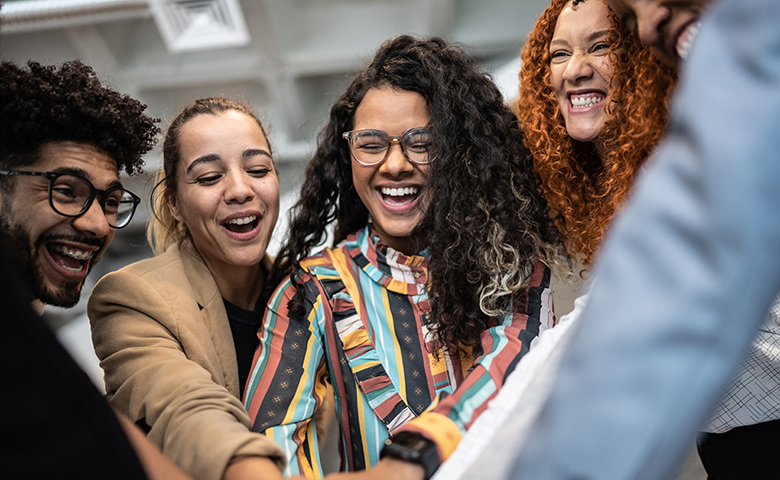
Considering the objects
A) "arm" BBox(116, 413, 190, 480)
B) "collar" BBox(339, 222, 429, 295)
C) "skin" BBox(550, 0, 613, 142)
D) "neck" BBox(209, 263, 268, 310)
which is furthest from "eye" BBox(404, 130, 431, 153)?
"arm" BBox(116, 413, 190, 480)

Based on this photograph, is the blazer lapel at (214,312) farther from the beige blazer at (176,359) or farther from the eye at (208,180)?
the eye at (208,180)

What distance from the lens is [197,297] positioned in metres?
1.52

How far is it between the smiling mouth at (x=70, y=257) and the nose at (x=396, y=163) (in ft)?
2.51

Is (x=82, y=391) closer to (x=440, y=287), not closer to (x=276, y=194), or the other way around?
(x=440, y=287)

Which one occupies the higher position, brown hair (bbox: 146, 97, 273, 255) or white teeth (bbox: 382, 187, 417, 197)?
brown hair (bbox: 146, 97, 273, 255)

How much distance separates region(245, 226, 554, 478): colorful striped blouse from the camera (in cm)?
125

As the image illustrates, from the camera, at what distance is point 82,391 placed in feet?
1.75

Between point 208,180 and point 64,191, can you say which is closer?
point 64,191

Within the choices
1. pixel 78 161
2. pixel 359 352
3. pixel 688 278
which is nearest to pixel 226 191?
pixel 78 161

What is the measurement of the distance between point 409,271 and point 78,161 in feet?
2.76

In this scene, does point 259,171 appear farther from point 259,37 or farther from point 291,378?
point 259,37

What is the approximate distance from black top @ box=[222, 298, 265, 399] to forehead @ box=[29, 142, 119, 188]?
1.65ft

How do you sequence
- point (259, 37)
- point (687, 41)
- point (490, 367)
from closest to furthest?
point (687, 41), point (490, 367), point (259, 37)

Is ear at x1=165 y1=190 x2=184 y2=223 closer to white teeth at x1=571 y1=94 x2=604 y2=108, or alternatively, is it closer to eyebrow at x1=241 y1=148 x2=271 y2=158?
eyebrow at x1=241 y1=148 x2=271 y2=158
